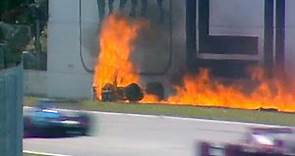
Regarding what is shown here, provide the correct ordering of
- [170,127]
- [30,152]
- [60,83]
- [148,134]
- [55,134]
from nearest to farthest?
[30,152] → [55,134] → [148,134] → [170,127] → [60,83]

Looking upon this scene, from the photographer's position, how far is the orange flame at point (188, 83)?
2975cm

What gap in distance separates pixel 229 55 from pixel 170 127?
33.3 ft

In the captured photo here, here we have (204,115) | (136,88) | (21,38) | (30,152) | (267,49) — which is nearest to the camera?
(30,152)

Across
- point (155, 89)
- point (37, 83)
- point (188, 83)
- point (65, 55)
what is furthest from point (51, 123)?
point (37, 83)

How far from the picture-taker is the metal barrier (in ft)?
29.1

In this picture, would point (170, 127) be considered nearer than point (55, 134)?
No

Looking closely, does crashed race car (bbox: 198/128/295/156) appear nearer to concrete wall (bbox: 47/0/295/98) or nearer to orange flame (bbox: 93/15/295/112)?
orange flame (bbox: 93/15/295/112)

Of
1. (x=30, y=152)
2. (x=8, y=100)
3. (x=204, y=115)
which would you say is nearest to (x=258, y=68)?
(x=204, y=115)

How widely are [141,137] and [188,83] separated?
12.7 metres

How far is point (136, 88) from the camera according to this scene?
32.1 meters

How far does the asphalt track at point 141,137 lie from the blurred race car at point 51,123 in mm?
153

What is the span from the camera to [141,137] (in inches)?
744

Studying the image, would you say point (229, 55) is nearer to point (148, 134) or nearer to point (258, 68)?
point (258, 68)

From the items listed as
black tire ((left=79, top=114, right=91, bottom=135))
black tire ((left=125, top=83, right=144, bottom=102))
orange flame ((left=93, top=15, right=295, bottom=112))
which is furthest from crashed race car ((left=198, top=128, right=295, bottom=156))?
black tire ((left=125, top=83, right=144, bottom=102))
